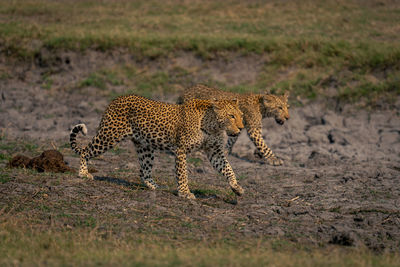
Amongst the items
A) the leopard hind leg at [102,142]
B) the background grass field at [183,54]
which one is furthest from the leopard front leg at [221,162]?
the background grass field at [183,54]

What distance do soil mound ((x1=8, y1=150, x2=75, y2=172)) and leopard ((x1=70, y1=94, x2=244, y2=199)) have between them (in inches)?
25.0

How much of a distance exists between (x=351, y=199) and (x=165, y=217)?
12.5 feet

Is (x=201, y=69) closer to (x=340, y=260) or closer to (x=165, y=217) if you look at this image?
(x=165, y=217)

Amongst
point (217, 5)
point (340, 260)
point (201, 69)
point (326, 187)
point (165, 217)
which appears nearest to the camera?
point (340, 260)

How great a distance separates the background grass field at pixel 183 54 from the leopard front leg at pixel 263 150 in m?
3.73

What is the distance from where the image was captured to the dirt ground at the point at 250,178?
31.8 ft

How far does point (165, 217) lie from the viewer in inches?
389

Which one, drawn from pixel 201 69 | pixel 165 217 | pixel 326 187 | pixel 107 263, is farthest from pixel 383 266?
pixel 201 69

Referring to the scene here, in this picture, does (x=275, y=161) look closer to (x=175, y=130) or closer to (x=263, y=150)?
(x=263, y=150)

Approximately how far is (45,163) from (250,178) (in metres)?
4.38

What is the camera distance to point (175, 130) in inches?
450

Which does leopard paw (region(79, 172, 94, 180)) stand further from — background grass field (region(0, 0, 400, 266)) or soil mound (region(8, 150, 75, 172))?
soil mound (region(8, 150, 75, 172))

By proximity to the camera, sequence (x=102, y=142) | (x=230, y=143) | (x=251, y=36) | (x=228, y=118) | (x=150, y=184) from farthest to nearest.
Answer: (x=251, y=36)
(x=230, y=143)
(x=150, y=184)
(x=102, y=142)
(x=228, y=118)

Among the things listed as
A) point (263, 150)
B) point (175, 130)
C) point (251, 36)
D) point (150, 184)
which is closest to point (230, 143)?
point (263, 150)
